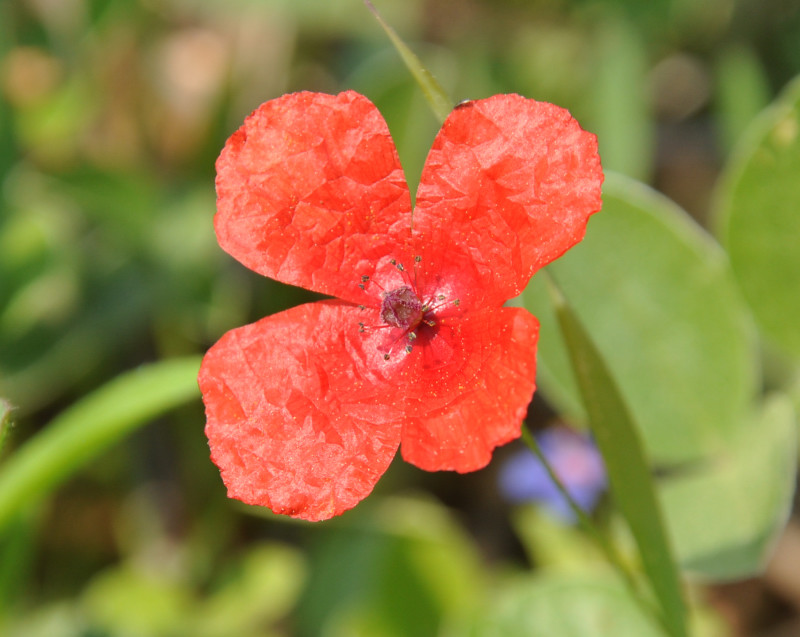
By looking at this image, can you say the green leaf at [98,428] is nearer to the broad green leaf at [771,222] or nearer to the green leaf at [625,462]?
the green leaf at [625,462]

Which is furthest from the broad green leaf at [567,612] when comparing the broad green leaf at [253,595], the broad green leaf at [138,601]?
the broad green leaf at [138,601]

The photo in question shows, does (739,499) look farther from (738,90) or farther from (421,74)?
(738,90)

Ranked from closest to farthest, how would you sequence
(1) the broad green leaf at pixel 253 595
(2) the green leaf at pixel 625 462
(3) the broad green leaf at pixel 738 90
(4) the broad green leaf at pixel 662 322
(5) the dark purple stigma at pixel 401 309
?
(2) the green leaf at pixel 625 462, (5) the dark purple stigma at pixel 401 309, (4) the broad green leaf at pixel 662 322, (1) the broad green leaf at pixel 253 595, (3) the broad green leaf at pixel 738 90

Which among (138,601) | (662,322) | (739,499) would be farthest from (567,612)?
(138,601)

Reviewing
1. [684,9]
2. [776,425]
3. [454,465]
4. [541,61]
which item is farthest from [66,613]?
[684,9]

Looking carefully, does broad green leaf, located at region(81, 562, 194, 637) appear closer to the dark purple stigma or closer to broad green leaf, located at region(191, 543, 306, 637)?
broad green leaf, located at region(191, 543, 306, 637)
